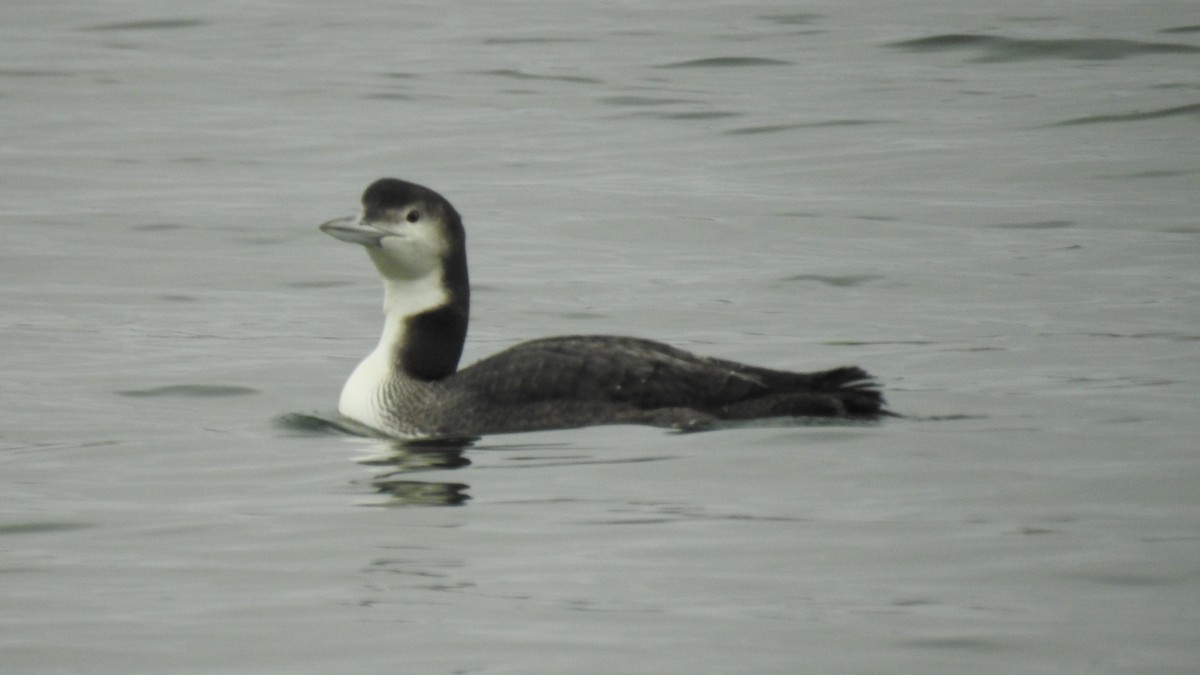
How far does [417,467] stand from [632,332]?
309 cm

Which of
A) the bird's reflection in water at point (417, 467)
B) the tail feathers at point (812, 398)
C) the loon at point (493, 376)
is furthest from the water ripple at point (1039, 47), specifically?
the bird's reflection in water at point (417, 467)

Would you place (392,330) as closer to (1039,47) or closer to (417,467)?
(417,467)

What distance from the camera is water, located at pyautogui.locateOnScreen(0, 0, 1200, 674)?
223 inches

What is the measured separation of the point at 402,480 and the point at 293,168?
31.5 ft

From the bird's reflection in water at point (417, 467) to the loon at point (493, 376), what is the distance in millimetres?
142

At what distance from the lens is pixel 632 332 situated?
10641 millimetres

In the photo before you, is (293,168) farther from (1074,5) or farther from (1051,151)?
(1074,5)

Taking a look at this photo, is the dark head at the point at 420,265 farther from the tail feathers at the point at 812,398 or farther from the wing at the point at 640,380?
the tail feathers at the point at 812,398

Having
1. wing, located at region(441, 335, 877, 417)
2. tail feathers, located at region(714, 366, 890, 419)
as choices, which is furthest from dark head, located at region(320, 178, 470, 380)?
tail feathers, located at region(714, 366, 890, 419)

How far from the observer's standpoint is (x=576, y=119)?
19078 millimetres

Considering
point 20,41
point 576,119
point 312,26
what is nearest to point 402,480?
point 576,119

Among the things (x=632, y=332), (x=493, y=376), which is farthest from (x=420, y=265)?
(x=632, y=332)

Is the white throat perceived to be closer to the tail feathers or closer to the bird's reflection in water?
the bird's reflection in water

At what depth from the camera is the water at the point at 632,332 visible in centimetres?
566
